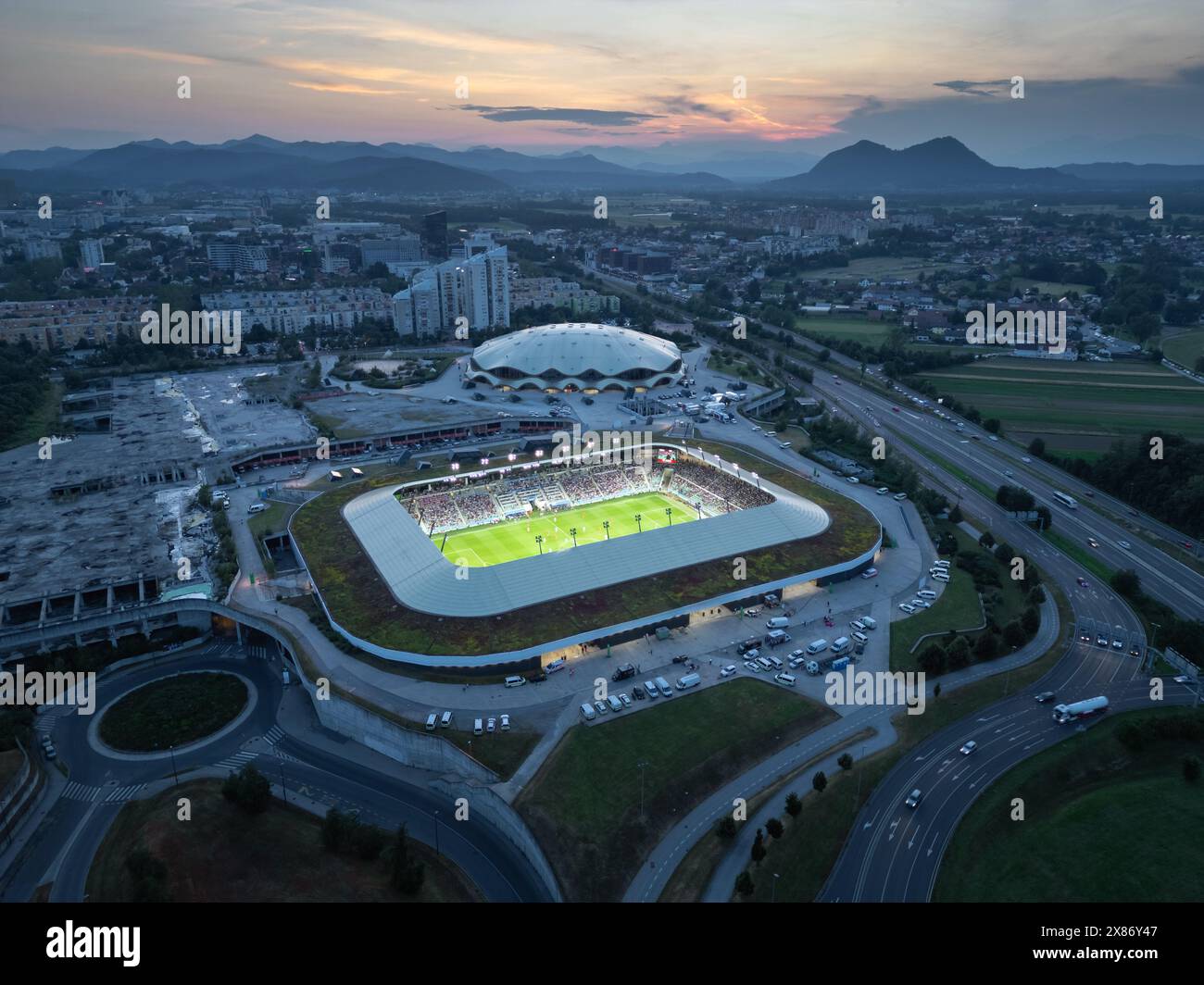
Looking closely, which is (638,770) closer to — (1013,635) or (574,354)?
(1013,635)

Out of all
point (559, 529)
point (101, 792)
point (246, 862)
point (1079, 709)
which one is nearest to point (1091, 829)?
point (1079, 709)

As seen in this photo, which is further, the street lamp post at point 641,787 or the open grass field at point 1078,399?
the open grass field at point 1078,399

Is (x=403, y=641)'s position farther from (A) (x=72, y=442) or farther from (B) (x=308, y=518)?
→ (A) (x=72, y=442)

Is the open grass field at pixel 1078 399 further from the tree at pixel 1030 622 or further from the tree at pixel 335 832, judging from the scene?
the tree at pixel 335 832

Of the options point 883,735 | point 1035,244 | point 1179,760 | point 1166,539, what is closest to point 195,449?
point 883,735

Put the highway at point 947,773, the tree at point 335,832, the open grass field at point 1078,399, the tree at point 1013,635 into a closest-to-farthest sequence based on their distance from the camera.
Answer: the highway at point 947,773 < the tree at point 335,832 < the tree at point 1013,635 < the open grass field at point 1078,399

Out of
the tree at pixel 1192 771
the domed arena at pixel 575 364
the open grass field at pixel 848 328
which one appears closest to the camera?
the tree at pixel 1192 771

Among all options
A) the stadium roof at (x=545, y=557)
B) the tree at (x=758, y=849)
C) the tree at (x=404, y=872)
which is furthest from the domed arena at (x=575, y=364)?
the tree at (x=758, y=849)
